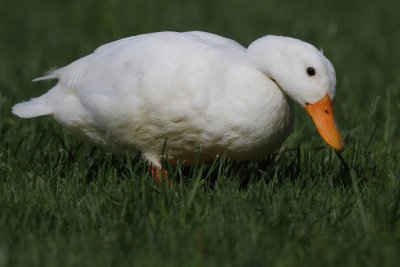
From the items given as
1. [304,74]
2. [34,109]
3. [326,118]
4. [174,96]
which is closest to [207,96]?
[174,96]

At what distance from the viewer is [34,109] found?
15.1 ft

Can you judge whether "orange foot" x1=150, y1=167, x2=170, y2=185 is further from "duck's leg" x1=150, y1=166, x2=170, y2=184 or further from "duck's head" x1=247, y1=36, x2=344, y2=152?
"duck's head" x1=247, y1=36, x2=344, y2=152

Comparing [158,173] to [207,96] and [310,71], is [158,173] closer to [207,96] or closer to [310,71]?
[207,96]

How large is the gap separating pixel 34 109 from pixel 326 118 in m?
1.62

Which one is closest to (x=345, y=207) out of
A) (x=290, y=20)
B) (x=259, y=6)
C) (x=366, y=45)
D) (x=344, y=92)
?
(x=344, y=92)

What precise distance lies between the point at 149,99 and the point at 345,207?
40.8 inches

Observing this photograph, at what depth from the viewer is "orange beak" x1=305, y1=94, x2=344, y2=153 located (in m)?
3.94

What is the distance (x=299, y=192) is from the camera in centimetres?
400

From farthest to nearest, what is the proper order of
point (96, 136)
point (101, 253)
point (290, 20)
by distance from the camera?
point (290, 20), point (96, 136), point (101, 253)

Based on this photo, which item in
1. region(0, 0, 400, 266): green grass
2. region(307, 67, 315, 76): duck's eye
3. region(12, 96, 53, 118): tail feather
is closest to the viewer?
region(0, 0, 400, 266): green grass

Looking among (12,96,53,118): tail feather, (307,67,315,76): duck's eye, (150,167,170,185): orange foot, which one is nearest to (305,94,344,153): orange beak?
(307,67,315,76): duck's eye

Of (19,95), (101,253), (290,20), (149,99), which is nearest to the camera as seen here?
(101,253)

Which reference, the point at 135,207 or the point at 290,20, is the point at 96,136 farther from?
the point at 290,20

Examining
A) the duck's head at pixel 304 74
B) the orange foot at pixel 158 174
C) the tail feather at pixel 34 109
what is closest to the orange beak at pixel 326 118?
the duck's head at pixel 304 74
